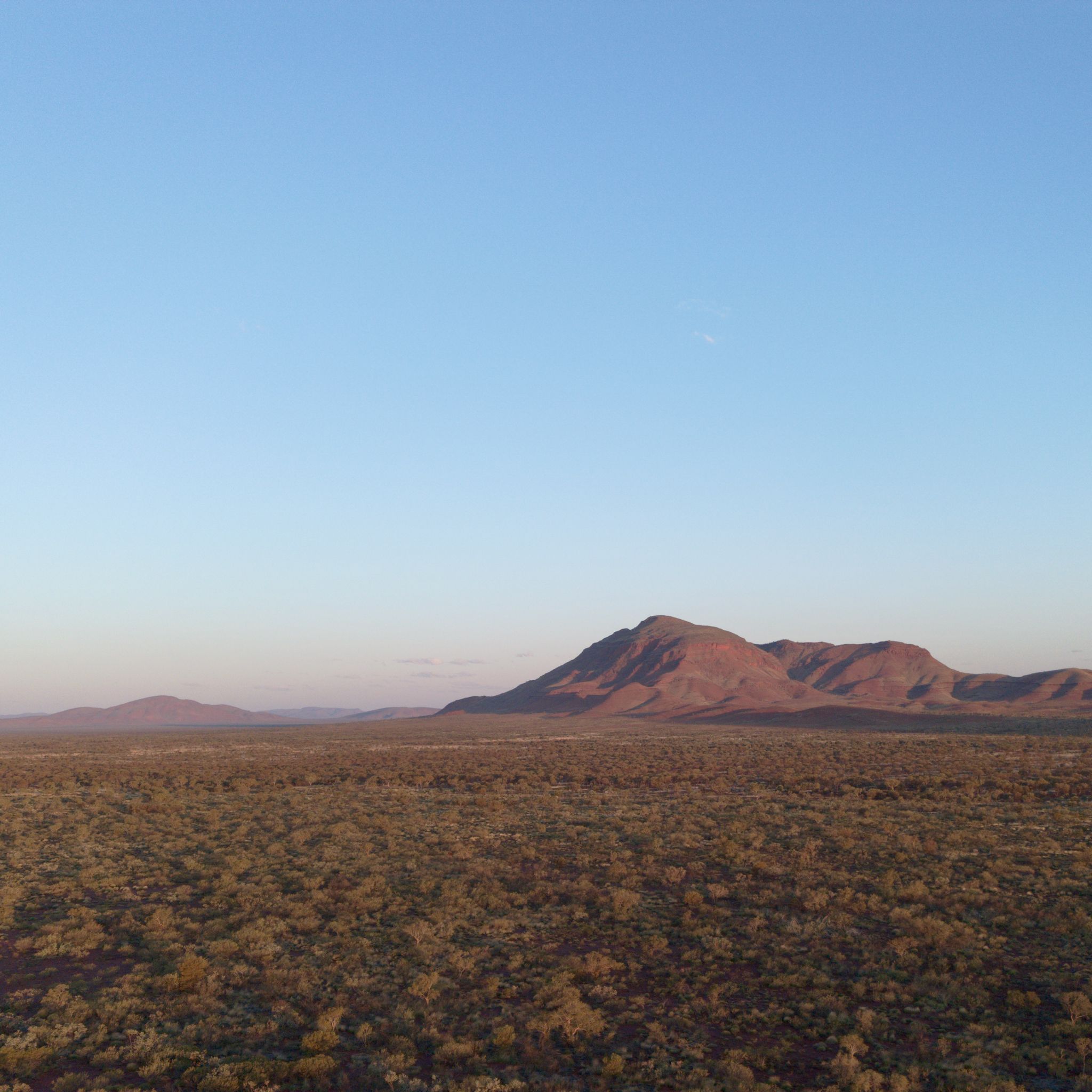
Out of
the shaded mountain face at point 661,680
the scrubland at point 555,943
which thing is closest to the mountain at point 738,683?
the shaded mountain face at point 661,680

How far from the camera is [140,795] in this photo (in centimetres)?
3291

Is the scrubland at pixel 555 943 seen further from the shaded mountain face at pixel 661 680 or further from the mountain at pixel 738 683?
the shaded mountain face at pixel 661 680

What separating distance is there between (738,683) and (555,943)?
507 feet

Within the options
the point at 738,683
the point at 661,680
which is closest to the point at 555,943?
the point at 661,680

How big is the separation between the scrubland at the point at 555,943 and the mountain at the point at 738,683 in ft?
319

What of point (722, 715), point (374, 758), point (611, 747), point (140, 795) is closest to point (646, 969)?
point (140, 795)

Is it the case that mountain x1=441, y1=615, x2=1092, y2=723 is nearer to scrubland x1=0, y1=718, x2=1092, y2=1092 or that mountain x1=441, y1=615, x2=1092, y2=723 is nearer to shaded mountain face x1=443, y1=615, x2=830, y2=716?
shaded mountain face x1=443, y1=615, x2=830, y2=716

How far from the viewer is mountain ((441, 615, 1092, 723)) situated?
14000cm

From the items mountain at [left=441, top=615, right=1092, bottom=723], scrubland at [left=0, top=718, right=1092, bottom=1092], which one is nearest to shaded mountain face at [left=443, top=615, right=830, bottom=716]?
mountain at [left=441, top=615, right=1092, bottom=723]

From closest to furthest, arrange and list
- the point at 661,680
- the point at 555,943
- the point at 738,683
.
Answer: the point at 555,943
the point at 661,680
the point at 738,683

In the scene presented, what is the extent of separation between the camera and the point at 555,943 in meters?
12.9

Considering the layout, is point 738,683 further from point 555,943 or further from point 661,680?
point 555,943

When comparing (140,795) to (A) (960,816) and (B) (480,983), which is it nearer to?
(B) (480,983)

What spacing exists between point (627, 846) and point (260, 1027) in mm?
12061
